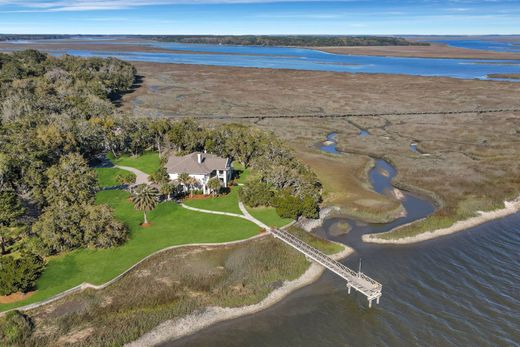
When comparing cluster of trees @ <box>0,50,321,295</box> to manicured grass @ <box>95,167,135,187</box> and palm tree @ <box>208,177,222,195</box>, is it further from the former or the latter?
manicured grass @ <box>95,167,135,187</box>

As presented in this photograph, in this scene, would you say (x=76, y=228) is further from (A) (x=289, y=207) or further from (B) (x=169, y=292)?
(A) (x=289, y=207)

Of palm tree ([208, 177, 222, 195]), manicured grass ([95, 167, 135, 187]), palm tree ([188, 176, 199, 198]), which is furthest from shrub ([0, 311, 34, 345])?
manicured grass ([95, 167, 135, 187])

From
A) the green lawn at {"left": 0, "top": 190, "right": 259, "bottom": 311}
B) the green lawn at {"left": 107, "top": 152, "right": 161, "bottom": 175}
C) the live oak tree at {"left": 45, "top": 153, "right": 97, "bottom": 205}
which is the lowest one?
the green lawn at {"left": 0, "top": 190, "right": 259, "bottom": 311}

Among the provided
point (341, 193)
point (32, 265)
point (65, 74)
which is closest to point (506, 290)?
point (341, 193)

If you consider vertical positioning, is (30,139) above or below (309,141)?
above

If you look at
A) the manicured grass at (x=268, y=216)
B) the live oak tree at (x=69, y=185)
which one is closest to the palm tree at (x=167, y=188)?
the live oak tree at (x=69, y=185)

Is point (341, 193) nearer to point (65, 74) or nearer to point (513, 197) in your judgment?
point (513, 197)
